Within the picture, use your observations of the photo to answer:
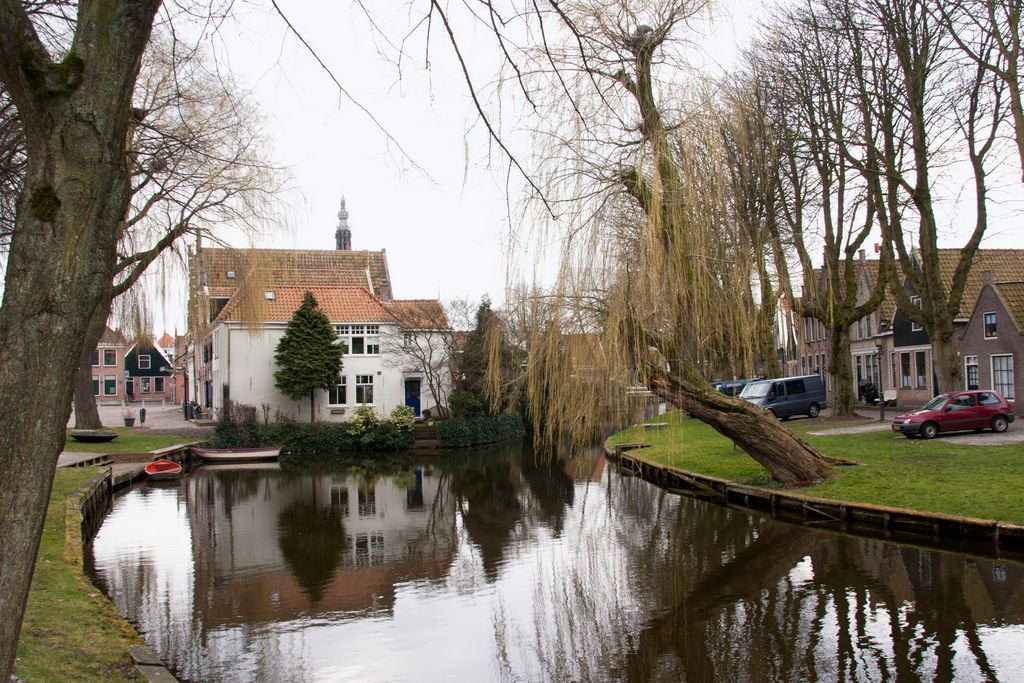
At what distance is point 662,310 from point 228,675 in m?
7.78

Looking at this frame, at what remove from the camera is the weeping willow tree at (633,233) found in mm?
11500

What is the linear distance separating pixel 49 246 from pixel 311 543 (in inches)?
565

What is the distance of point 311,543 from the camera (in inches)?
653

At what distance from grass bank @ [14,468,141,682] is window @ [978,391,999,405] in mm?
21209

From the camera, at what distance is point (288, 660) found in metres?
9.32

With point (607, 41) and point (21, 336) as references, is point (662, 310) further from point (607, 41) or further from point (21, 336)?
point (21, 336)

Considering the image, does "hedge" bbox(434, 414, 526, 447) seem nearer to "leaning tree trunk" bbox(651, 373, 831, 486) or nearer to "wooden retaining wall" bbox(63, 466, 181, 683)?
"wooden retaining wall" bbox(63, 466, 181, 683)

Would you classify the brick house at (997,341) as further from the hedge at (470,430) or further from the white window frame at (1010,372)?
the hedge at (470,430)

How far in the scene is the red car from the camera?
840 inches

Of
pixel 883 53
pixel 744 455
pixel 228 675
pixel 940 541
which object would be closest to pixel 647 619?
pixel 228 675

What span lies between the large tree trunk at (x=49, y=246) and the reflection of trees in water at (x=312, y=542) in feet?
31.5

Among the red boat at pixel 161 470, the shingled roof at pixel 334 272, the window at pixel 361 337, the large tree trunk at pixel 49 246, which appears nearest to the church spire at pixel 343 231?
A: the shingled roof at pixel 334 272

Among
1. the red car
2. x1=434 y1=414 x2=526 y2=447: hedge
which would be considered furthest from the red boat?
the red car

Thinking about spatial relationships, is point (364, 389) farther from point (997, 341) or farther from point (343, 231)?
point (343, 231)
